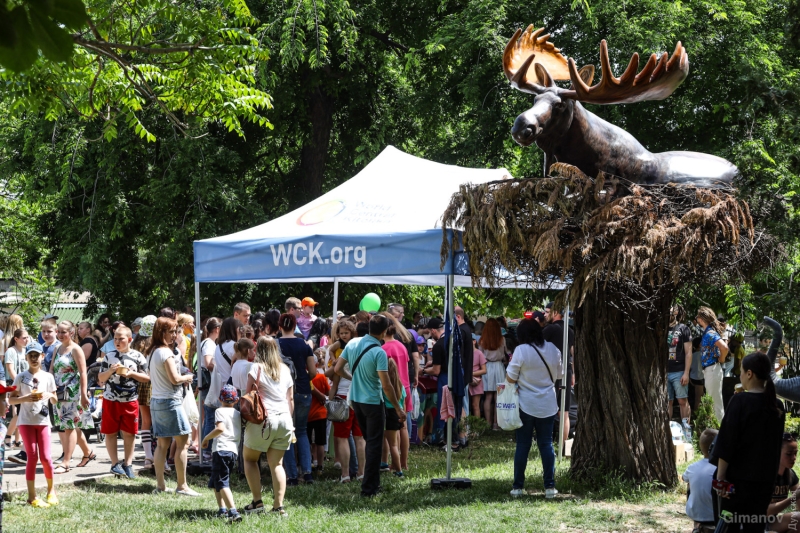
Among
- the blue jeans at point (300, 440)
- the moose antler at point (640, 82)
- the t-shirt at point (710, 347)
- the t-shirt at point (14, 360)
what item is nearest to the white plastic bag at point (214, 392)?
the blue jeans at point (300, 440)

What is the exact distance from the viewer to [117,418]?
369 inches

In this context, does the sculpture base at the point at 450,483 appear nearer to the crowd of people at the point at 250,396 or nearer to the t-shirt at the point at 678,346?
the crowd of people at the point at 250,396

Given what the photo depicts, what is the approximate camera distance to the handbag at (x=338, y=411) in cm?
943

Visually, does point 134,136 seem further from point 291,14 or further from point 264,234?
point 264,234

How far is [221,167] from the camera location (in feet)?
61.5

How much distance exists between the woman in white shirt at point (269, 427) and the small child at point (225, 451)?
0.14m

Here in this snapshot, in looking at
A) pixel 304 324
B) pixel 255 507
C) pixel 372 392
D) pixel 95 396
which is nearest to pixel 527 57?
pixel 372 392

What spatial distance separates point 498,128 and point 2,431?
11.9 metres

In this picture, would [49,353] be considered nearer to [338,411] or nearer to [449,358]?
[338,411]

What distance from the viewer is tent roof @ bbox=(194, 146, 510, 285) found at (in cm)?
872

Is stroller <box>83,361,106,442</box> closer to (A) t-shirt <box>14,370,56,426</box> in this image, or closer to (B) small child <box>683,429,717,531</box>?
(A) t-shirt <box>14,370,56,426</box>

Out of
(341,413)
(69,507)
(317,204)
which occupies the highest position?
(317,204)

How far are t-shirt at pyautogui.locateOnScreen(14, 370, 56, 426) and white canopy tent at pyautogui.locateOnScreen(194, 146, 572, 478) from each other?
2.15 meters

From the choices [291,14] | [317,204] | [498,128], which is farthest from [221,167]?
[317,204]
